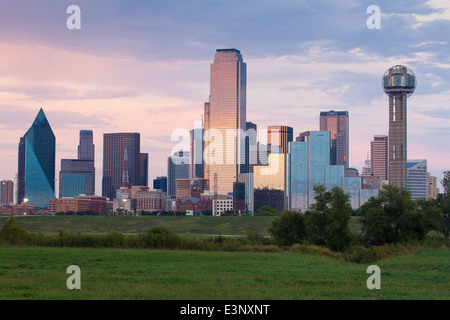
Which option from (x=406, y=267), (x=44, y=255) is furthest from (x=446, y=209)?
(x=44, y=255)

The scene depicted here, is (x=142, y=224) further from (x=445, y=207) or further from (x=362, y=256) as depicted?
(x=362, y=256)

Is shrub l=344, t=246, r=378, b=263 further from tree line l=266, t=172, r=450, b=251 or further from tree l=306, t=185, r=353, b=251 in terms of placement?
tree l=306, t=185, r=353, b=251

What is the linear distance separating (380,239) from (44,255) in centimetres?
3608

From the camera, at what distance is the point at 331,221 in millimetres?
54875

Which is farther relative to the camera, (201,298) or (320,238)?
(320,238)

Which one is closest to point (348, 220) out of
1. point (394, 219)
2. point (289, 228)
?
point (289, 228)

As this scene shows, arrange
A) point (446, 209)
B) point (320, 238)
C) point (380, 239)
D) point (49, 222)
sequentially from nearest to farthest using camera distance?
point (320, 238)
point (380, 239)
point (446, 209)
point (49, 222)

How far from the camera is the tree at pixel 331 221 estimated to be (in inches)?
2111

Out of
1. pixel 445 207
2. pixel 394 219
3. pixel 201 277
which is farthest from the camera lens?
pixel 445 207

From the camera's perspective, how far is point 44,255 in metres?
38.9

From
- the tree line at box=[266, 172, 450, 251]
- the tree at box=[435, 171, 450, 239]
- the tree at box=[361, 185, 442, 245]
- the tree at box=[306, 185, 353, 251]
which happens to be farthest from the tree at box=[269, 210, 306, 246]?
the tree at box=[435, 171, 450, 239]

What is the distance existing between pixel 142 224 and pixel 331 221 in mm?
73172

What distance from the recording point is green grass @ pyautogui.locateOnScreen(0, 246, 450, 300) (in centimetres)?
2300
